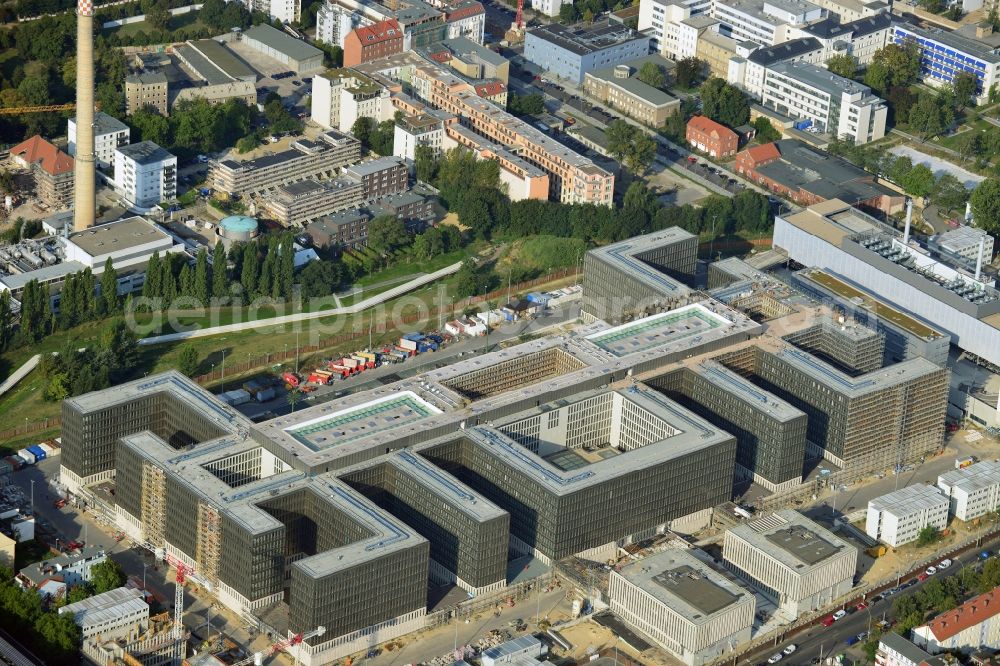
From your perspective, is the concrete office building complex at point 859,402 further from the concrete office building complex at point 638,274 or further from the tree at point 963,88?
the tree at point 963,88

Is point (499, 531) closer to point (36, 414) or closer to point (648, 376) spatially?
point (648, 376)

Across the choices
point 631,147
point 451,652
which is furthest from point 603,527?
point 631,147

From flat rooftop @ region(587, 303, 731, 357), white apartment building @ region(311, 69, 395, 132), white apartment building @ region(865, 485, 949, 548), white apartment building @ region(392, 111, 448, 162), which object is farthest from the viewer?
white apartment building @ region(311, 69, 395, 132)

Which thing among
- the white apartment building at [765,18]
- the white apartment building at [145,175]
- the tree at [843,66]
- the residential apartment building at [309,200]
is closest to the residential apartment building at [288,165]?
the residential apartment building at [309,200]

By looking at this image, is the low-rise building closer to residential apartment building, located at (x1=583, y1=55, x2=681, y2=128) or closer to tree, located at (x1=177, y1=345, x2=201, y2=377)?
residential apartment building, located at (x1=583, y1=55, x2=681, y2=128)

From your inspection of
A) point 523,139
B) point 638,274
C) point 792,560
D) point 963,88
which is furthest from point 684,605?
point 963,88

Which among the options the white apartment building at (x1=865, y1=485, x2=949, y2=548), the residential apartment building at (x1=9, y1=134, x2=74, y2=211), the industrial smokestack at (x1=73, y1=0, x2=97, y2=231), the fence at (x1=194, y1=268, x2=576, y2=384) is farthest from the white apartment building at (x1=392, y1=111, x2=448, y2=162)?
the white apartment building at (x1=865, y1=485, x2=949, y2=548)

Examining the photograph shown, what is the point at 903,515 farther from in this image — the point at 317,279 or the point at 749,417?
the point at 317,279
